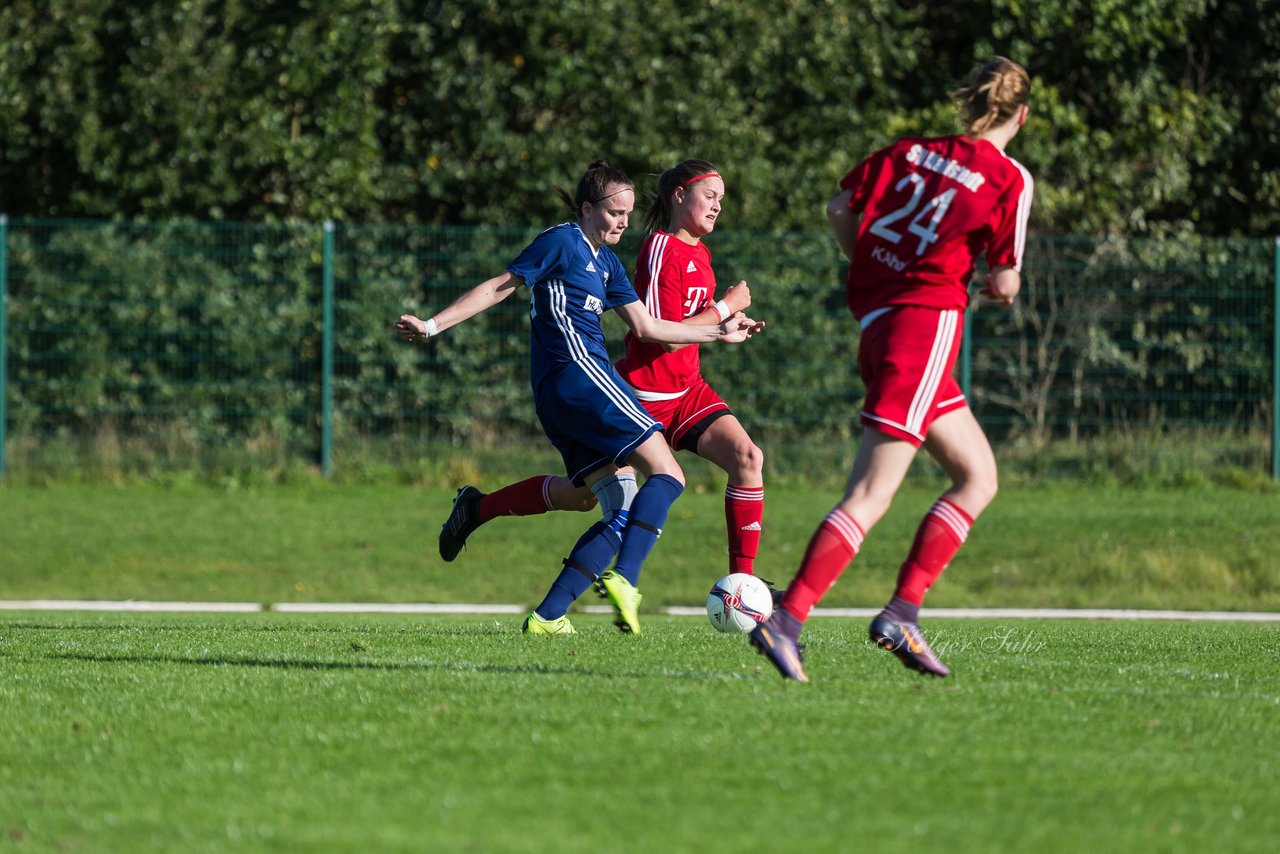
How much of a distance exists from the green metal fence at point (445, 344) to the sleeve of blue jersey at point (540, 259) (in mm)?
8592

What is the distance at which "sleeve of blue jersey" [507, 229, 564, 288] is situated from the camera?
23.6ft

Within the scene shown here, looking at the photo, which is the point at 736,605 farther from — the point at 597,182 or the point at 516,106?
the point at 516,106

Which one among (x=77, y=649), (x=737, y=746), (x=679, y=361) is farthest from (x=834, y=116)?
(x=737, y=746)

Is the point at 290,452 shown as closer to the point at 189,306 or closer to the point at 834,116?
the point at 189,306

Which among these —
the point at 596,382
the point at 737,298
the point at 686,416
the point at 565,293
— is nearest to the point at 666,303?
the point at 686,416

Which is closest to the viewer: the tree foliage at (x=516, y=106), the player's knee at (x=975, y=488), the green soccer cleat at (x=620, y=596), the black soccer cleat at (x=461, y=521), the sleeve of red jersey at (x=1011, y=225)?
the sleeve of red jersey at (x=1011, y=225)

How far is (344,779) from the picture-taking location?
4.13m

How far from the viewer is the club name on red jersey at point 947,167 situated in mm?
5391

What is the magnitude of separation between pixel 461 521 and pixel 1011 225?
3847 millimetres

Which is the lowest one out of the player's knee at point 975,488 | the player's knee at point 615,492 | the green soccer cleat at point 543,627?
the green soccer cleat at point 543,627

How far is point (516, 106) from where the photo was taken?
17891mm

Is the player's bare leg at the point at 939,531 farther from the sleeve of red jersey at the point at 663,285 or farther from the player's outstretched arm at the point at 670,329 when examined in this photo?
the sleeve of red jersey at the point at 663,285

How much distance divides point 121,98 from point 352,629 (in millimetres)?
10313

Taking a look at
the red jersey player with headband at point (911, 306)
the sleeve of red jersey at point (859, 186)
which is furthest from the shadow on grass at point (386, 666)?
the sleeve of red jersey at point (859, 186)
